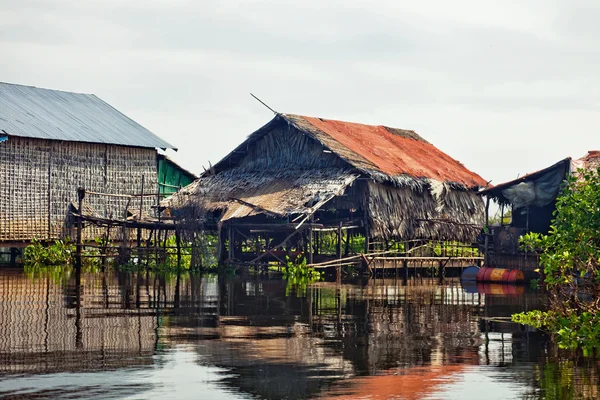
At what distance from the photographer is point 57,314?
17.2 metres

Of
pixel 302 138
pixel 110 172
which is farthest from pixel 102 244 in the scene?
pixel 302 138

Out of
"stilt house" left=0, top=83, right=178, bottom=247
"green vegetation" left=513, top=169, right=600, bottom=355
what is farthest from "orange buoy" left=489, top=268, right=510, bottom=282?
"stilt house" left=0, top=83, right=178, bottom=247

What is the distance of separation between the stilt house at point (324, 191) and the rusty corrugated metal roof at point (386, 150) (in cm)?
7

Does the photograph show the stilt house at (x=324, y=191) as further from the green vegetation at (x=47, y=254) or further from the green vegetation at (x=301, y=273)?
the green vegetation at (x=47, y=254)

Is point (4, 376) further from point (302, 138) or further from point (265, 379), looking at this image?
point (302, 138)

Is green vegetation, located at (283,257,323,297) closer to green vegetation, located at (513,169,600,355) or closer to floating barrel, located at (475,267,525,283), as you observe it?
floating barrel, located at (475,267,525,283)

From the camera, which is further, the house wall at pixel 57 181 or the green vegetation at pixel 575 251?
the house wall at pixel 57 181

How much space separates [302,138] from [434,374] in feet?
75.2

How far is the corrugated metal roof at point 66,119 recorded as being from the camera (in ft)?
119

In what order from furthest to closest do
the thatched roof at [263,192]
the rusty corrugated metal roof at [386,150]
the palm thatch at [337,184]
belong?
the rusty corrugated metal roof at [386,150], the palm thatch at [337,184], the thatched roof at [263,192]

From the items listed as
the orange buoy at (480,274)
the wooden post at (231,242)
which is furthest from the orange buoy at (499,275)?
the wooden post at (231,242)

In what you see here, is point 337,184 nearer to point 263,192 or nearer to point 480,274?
point 263,192

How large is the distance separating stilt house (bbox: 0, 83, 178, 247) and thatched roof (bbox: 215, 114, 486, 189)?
14.9 feet

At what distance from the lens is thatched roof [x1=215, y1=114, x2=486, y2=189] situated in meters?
32.9
